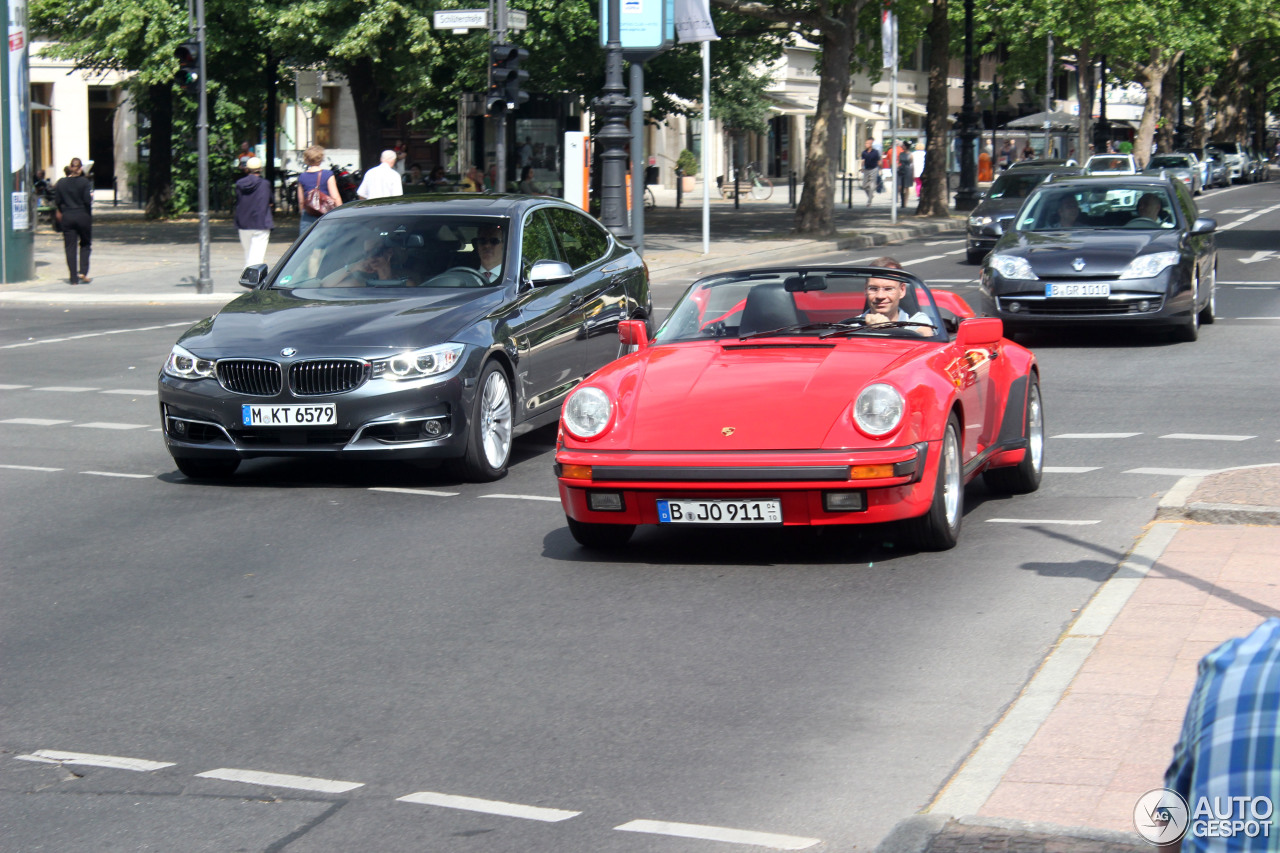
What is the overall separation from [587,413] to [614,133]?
17.2 meters

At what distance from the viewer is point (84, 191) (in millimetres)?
25406

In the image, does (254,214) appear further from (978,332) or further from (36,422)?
(978,332)

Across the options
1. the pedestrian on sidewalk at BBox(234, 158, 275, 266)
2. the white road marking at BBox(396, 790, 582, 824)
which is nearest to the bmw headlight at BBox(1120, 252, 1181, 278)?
the white road marking at BBox(396, 790, 582, 824)

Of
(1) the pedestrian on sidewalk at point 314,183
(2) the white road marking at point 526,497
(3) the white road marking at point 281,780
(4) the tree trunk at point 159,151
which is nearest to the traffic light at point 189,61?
(1) the pedestrian on sidewalk at point 314,183

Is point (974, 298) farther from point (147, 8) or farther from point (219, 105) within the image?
point (219, 105)

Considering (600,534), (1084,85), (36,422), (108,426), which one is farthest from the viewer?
(1084,85)

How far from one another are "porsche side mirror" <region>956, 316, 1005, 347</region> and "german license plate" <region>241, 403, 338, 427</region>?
3408 mm

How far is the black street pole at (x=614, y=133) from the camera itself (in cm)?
2388

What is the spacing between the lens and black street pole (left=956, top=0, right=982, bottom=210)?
4434 centimetres

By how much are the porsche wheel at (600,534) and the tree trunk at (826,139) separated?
91.7 feet

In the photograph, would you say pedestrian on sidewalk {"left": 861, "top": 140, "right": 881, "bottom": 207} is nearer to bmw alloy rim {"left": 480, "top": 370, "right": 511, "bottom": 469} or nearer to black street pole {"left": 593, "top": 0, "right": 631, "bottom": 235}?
black street pole {"left": 593, "top": 0, "right": 631, "bottom": 235}

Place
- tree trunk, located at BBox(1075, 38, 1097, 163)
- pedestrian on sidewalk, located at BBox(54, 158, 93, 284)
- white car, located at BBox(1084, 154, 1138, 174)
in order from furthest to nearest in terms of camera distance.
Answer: tree trunk, located at BBox(1075, 38, 1097, 163) < white car, located at BBox(1084, 154, 1138, 174) < pedestrian on sidewalk, located at BBox(54, 158, 93, 284)

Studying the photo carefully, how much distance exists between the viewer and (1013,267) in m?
16.0

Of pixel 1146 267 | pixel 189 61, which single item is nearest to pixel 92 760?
pixel 1146 267
